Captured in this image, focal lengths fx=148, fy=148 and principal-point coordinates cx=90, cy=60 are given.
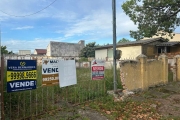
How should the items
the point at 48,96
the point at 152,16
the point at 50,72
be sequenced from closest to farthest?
the point at 50,72, the point at 48,96, the point at 152,16

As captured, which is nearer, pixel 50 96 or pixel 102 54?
pixel 50 96

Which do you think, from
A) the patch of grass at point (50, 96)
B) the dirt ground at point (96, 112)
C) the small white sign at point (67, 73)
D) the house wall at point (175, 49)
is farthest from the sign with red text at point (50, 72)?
the house wall at point (175, 49)

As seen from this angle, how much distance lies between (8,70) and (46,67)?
107cm

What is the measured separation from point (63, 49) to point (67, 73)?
94.4 ft

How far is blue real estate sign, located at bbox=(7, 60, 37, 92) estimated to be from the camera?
3.51 metres

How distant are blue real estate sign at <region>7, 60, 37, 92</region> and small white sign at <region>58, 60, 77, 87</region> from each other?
2.92 feet

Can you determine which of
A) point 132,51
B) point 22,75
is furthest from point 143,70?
point 132,51

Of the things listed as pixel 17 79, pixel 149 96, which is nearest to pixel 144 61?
pixel 149 96

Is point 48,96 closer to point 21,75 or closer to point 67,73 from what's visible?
point 67,73

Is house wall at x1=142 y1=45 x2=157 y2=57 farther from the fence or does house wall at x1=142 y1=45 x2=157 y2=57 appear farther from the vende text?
the vende text

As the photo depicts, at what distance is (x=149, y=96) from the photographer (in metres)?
6.50

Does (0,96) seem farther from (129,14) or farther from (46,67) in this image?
(129,14)

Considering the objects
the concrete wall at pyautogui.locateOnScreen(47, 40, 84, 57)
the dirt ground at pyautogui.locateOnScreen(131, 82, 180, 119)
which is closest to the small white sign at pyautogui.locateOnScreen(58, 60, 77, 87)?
the dirt ground at pyautogui.locateOnScreen(131, 82, 180, 119)

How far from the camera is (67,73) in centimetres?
484
